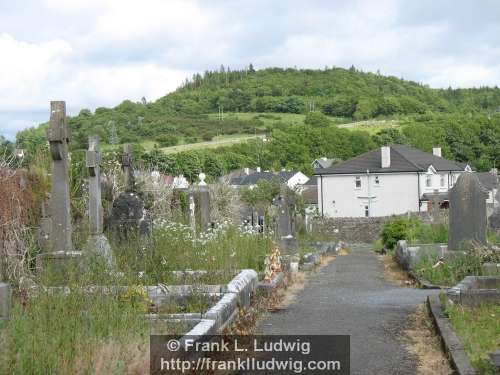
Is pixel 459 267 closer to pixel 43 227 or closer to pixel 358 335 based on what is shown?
pixel 358 335

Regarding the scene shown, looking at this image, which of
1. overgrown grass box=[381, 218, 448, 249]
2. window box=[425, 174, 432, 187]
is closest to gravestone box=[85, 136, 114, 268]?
overgrown grass box=[381, 218, 448, 249]

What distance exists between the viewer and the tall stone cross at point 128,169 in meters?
14.0

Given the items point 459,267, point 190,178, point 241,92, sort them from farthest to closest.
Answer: point 241,92
point 190,178
point 459,267

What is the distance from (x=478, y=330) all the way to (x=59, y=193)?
21.7ft

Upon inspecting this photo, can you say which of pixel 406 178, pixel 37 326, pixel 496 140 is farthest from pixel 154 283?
pixel 496 140

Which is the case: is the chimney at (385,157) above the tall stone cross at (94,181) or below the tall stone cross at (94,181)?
above

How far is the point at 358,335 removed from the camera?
8617mm

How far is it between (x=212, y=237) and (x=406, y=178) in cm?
5210

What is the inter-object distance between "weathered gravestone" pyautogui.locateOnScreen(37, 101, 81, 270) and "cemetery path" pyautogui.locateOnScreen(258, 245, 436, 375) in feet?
10.6

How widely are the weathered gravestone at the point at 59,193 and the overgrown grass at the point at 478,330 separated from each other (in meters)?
5.30

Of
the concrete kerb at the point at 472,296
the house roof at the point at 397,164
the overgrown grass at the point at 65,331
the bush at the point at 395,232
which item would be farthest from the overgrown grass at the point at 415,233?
the house roof at the point at 397,164

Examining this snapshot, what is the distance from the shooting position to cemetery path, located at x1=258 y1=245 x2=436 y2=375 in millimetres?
7508

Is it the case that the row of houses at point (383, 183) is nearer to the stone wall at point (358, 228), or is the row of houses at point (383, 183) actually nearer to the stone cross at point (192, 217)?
the stone wall at point (358, 228)

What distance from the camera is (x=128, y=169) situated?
1516 cm
